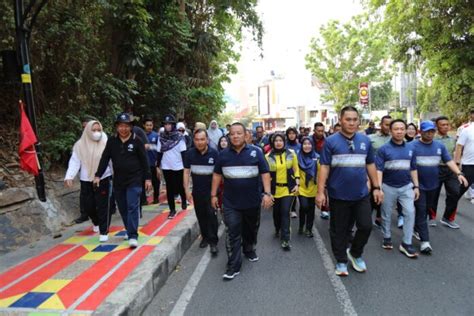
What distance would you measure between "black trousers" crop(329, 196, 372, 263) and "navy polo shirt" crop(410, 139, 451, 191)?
1.45 metres

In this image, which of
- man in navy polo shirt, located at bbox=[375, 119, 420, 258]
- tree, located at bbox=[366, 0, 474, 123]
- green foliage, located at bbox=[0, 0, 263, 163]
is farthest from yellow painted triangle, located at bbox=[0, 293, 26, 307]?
tree, located at bbox=[366, 0, 474, 123]

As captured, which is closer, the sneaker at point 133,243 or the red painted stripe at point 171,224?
the sneaker at point 133,243

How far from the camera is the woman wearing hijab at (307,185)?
609 centimetres

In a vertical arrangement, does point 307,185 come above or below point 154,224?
above

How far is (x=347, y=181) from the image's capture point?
14.1ft

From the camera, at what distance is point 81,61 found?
779 centimetres

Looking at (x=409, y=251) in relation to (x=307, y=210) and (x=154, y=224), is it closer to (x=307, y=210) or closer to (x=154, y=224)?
(x=307, y=210)

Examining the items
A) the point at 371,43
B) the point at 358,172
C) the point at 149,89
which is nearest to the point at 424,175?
the point at 358,172

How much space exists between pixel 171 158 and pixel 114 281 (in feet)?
10.4

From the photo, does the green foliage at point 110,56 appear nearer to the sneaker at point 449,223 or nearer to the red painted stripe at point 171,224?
the red painted stripe at point 171,224

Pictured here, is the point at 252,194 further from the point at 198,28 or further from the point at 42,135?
the point at 198,28

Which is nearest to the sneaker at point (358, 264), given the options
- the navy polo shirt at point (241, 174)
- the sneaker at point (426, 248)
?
the sneaker at point (426, 248)

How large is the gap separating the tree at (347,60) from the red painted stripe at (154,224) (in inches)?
1099

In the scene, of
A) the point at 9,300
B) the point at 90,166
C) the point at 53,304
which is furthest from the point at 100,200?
the point at 53,304
